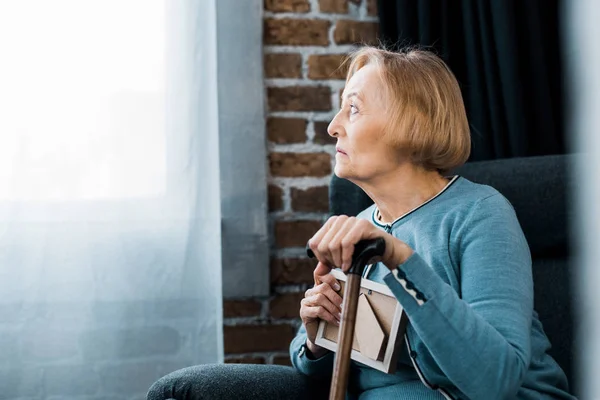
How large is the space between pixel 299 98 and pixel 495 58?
0.50 m

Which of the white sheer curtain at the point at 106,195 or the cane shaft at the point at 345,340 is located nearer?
the cane shaft at the point at 345,340

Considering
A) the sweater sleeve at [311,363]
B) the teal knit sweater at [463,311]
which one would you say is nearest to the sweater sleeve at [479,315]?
the teal knit sweater at [463,311]

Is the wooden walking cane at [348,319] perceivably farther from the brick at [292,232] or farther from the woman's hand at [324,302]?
the brick at [292,232]

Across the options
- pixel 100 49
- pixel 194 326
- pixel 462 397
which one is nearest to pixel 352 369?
pixel 462 397

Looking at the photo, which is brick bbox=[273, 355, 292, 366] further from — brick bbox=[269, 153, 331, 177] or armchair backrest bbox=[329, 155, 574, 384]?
armchair backrest bbox=[329, 155, 574, 384]

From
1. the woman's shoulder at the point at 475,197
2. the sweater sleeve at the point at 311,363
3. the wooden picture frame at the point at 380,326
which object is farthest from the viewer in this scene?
the sweater sleeve at the point at 311,363

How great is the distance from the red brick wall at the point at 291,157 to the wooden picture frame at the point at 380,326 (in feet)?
2.45

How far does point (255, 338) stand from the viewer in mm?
1763

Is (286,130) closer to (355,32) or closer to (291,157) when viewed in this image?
(291,157)

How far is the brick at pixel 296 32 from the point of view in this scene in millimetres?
1786

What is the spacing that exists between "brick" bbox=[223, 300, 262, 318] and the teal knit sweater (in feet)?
1.65

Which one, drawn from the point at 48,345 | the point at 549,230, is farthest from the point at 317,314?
the point at 48,345

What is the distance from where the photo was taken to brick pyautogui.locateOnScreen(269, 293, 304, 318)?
1.78 metres

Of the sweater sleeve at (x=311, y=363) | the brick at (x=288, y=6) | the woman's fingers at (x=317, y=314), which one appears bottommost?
the sweater sleeve at (x=311, y=363)
